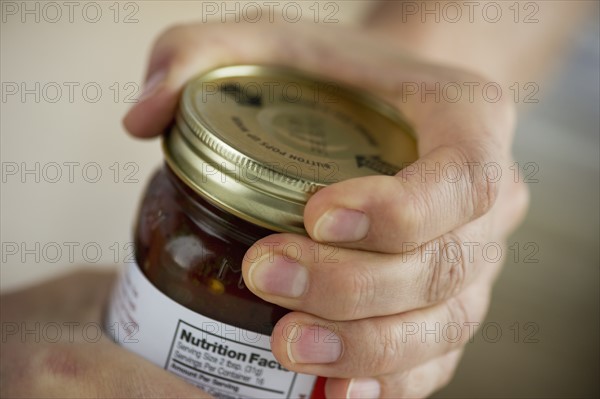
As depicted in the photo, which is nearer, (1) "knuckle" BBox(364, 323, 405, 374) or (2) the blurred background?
(1) "knuckle" BBox(364, 323, 405, 374)

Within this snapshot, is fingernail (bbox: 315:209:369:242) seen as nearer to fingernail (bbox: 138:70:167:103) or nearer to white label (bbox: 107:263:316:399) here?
white label (bbox: 107:263:316:399)

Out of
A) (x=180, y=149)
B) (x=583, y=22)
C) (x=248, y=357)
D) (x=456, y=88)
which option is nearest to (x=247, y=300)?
(x=248, y=357)

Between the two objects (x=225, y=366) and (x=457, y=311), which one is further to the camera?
(x=457, y=311)

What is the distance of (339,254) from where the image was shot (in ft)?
1.90

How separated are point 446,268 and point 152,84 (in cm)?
38

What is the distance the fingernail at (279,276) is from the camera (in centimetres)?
55

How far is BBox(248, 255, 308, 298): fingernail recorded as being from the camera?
55 centimetres

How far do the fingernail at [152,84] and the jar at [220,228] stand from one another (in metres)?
0.05

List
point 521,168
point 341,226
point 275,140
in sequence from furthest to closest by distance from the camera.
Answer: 1. point 521,168
2. point 275,140
3. point 341,226

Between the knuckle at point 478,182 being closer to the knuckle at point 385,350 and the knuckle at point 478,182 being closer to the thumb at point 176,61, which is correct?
the knuckle at point 385,350

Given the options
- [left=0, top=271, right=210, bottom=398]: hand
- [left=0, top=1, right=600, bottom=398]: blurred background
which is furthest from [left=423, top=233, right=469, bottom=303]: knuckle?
[left=0, top=1, right=600, bottom=398]: blurred background

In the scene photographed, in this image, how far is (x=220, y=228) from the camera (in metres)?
0.61

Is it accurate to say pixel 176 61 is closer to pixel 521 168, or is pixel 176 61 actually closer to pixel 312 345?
pixel 312 345

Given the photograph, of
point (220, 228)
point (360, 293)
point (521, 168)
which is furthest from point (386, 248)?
point (521, 168)
